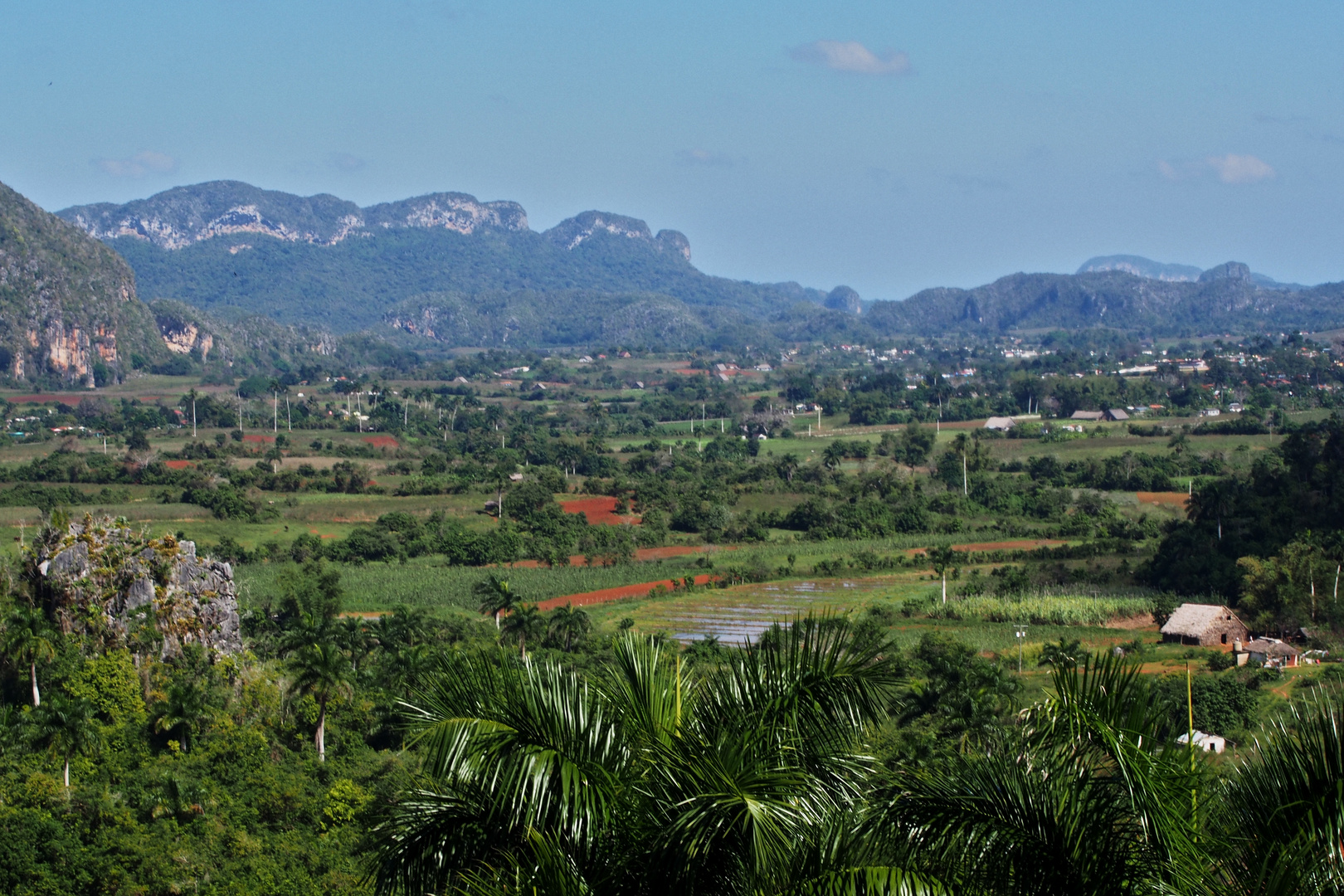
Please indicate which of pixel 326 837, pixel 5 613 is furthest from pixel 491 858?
pixel 5 613

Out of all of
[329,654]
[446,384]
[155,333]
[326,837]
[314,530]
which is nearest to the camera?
[326,837]

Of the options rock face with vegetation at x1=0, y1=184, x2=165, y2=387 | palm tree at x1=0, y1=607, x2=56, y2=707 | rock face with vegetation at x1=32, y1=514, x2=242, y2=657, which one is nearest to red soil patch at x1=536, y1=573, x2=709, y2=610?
rock face with vegetation at x1=32, y1=514, x2=242, y2=657

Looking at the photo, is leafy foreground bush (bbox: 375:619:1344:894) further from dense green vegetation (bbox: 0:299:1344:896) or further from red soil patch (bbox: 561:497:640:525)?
red soil patch (bbox: 561:497:640:525)

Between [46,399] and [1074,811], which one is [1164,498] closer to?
[1074,811]

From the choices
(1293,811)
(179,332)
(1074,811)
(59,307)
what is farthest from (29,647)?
(179,332)

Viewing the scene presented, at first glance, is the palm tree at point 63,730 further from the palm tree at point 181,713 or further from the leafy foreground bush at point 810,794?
the leafy foreground bush at point 810,794

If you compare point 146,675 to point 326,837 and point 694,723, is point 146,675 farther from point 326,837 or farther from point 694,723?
point 694,723
